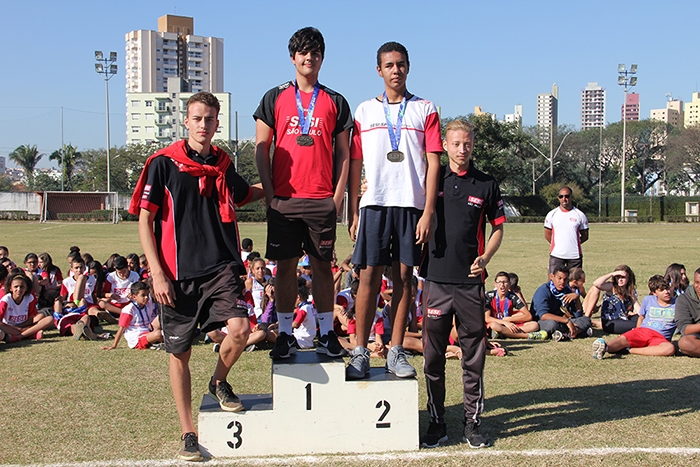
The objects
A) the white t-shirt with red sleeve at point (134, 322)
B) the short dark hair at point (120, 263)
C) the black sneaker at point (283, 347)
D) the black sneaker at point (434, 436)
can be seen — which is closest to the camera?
the black sneaker at point (434, 436)

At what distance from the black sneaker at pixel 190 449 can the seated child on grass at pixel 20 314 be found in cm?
572

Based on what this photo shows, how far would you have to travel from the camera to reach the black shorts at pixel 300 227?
5.18 m

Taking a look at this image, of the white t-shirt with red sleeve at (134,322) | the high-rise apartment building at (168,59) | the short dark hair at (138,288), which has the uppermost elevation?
the high-rise apartment building at (168,59)

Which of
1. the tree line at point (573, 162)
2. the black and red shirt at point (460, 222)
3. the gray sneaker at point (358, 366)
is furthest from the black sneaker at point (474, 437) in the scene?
the tree line at point (573, 162)

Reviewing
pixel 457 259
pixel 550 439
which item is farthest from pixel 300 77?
pixel 550 439

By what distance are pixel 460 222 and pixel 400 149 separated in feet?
2.33

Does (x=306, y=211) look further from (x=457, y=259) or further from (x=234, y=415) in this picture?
(x=234, y=415)

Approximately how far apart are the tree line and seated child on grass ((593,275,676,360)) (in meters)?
68.3

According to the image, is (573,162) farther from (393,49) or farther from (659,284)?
(393,49)

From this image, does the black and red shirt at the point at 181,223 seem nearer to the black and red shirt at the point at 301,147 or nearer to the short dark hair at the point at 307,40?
the black and red shirt at the point at 301,147

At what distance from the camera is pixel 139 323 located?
920cm

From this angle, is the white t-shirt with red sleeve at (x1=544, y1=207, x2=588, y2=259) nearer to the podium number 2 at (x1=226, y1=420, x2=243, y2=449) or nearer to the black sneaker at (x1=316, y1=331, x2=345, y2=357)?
the black sneaker at (x1=316, y1=331, x2=345, y2=357)

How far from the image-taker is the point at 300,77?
5.36 meters

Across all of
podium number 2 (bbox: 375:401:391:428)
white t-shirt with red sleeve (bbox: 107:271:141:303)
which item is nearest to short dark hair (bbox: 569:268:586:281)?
podium number 2 (bbox: 375:401:391:428)
